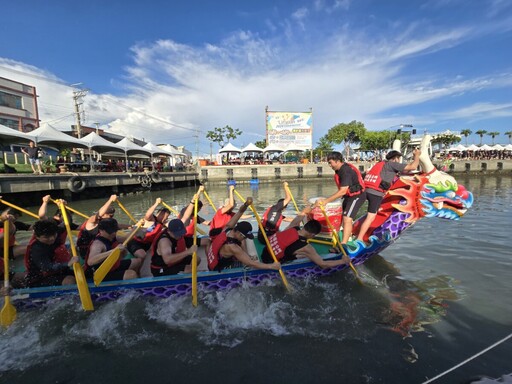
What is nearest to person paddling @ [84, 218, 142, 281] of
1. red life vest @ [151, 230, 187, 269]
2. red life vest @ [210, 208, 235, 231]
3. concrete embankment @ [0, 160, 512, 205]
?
red life vest @ [151, 230, 187, 269]

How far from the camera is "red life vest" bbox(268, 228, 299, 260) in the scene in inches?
176

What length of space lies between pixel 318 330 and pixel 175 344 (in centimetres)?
199

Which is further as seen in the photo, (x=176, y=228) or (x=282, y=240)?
(x=282, y=240)

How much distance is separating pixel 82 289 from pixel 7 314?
1004mm

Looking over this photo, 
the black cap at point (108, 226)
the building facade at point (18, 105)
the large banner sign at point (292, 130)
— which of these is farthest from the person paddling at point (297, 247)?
the building facade at point (18, 105)

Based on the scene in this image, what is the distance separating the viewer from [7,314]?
367 centimetres

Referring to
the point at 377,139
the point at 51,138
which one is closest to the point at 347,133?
the point at 377,139

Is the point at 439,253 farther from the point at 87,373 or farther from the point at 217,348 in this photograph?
the point at 87,373

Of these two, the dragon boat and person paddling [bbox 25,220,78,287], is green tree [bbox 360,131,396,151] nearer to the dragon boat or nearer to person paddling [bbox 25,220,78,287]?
the dragon boat

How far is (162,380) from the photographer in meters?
3.05

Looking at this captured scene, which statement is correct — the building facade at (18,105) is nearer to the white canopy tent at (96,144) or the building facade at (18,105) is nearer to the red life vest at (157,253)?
the white canopy tent at (96,144)

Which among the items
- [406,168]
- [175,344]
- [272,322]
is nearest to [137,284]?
[175,344]

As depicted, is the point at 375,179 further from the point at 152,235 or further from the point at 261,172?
the point at 261,172

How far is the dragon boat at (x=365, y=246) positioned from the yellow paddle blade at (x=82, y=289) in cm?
16
